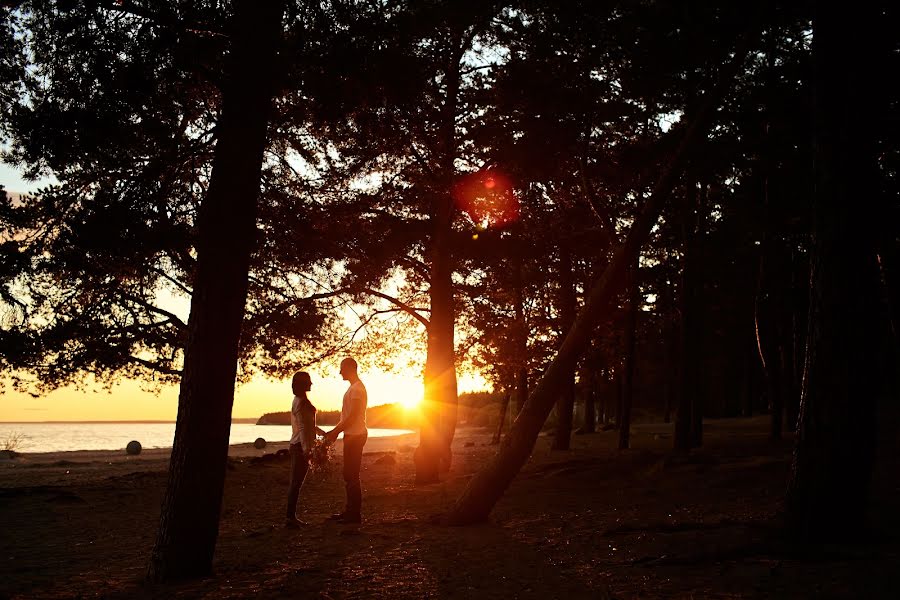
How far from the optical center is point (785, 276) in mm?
25250

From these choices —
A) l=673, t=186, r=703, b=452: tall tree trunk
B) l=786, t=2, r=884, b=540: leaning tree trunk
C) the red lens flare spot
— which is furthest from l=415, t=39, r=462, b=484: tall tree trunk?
l=786, t=2, r=884, b=540: leaning tree trunk

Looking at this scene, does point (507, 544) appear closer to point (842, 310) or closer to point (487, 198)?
point (842, 310)

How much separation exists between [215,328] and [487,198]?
34.7 feet

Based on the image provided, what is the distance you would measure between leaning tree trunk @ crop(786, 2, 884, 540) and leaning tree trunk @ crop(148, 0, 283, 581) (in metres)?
5.93

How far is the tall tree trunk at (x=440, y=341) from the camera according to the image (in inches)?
631

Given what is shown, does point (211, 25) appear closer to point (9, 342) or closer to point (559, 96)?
point (559, 96)

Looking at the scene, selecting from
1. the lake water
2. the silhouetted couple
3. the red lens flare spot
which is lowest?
the lake water

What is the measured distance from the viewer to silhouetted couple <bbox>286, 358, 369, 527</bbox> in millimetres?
9062

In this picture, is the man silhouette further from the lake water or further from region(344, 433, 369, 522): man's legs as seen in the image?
the lake water

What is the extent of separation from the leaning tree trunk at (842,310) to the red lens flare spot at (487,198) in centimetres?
863

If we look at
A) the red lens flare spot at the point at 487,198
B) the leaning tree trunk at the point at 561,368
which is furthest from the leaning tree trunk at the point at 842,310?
the red lens flare spot at the point at 487,198

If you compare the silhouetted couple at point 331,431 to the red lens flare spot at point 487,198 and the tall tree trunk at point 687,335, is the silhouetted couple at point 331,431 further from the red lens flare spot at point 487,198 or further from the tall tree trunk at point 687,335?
the tall tree trunk at point 687,335

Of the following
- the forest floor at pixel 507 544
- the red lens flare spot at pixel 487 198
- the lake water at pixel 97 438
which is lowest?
the lake water at pixel 97 438

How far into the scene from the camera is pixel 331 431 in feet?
30.2
